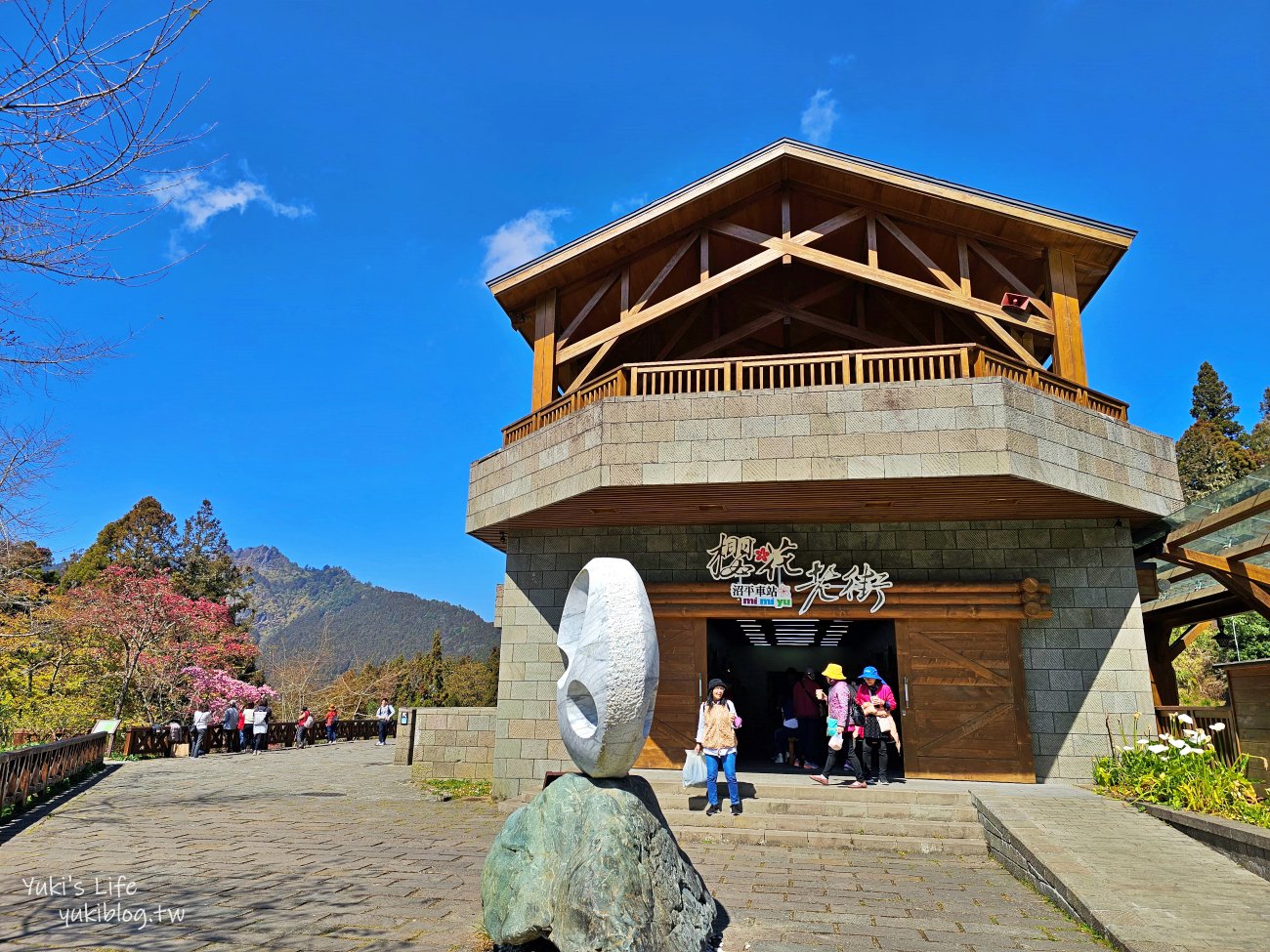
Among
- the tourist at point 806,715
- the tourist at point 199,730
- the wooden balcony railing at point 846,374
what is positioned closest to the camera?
the wooden balcony railing at point 846,374

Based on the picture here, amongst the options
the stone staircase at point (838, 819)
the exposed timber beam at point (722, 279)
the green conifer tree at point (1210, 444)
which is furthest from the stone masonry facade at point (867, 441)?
the green conifer tree at point (1210, 444)

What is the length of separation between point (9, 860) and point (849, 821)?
921 cm

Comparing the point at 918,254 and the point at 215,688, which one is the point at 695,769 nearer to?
the point at 918,254

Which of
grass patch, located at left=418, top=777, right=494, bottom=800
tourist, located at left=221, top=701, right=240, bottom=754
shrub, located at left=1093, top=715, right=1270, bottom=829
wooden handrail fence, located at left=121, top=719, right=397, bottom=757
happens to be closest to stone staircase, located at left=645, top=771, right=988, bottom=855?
shrub, located at left=1093, top=715, right=1270, bottom=829

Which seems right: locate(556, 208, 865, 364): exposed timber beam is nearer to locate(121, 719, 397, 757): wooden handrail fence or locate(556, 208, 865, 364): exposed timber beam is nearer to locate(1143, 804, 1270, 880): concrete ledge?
locate(1143, 804, 1270, 880): concrete ledge

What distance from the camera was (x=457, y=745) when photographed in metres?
14.5

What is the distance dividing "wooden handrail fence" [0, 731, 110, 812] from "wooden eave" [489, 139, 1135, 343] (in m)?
10.2

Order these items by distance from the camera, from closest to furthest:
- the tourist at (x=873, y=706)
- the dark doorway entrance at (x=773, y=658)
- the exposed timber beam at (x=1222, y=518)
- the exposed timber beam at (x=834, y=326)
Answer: the exposed timber beam at (x=1222, y=518), the tourist at (x=873, y=706), the exposed timber beam at (x=834, y=326), the dark doorway entrance at (x=773, y=658)

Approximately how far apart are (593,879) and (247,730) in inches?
917

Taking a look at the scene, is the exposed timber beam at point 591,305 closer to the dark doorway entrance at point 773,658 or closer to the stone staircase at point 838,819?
the dark doorway entrance at point 773,658

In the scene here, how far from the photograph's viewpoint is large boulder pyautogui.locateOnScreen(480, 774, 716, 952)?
4527 millimetres

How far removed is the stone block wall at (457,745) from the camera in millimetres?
14352

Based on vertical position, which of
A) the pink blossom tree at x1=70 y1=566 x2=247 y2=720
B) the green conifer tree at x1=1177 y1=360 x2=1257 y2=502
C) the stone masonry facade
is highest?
the green conifer tree at x1=1177 y1=360 x2=1257 y2=502

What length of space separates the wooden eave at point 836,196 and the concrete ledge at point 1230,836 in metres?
8.38
